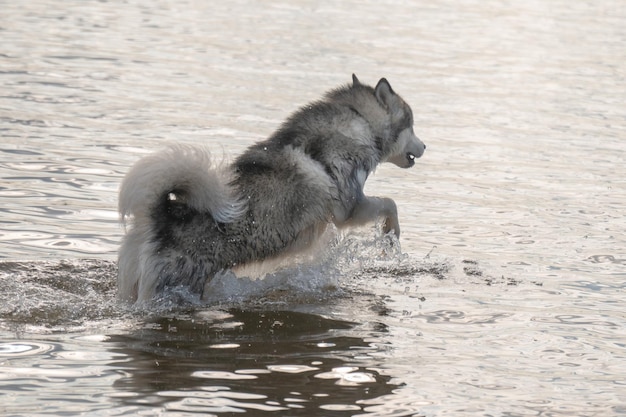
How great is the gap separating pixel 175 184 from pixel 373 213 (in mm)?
1591

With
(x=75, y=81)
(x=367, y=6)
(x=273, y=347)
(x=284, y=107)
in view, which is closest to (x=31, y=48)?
(x=75, y=81)

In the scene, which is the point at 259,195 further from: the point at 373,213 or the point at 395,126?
the point at 395,126

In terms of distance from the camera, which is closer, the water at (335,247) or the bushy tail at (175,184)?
the water at (335,247)

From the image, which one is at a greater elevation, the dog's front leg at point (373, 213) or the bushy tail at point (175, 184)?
the bushy tail at point (175, 184)

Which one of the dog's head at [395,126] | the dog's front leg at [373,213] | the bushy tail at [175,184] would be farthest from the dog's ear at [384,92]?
the bushy tail at [175,184]

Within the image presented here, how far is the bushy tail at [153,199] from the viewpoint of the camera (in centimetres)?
590

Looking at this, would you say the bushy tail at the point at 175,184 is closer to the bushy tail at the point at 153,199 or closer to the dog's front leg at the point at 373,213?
the bushy tail at the point at 153,199

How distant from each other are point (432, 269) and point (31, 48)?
8799mm

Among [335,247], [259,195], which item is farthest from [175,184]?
[335,247]

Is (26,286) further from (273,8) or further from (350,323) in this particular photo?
(273,8)

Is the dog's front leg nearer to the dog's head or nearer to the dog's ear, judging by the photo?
the dog's head

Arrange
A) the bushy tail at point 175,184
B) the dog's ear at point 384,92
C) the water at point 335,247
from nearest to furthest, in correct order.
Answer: the water at point 335,247 → the bushy tail at point 175,184 → the dog's ear at point 384,92

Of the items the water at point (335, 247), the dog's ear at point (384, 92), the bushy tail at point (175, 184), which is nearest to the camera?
the water at point (335, 247)

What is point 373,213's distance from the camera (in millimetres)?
7121
